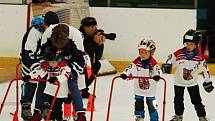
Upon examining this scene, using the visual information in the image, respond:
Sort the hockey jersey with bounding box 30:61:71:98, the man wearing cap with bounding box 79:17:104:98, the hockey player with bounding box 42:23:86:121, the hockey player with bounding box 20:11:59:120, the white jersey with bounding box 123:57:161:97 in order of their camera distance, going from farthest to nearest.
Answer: the man wearing cap with bounding box 79:17:104:98 < the hockey player with bounding box 20:11:59:120 < the white jersey with bounding box 123:57:161:97 < the hockey player with bounding box 42:23:86:121 < the hockey jersey with bounding box 30:61:71:98

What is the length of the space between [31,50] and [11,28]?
4.34m

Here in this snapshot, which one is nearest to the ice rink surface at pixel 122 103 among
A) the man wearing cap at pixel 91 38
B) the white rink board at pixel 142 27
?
the man wearing cap at pixel 91 38

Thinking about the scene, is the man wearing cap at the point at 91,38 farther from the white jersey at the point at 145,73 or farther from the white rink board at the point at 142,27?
the white rink board at the point at 142,27

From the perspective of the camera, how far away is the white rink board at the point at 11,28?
377 inches

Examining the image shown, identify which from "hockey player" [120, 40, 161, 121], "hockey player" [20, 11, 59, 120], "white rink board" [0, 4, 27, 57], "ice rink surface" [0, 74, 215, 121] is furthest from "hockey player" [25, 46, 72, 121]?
"white rink board" [0, 4, 27, 57]

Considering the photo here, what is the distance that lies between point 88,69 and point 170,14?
488 centimetres

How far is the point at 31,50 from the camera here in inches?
Result: 211

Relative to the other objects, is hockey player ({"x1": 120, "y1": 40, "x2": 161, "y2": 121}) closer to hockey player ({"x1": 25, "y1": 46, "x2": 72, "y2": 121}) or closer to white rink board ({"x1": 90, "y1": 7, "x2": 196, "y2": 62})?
hockey player ({"x1": 25, "y1": 46, "x2": 72, "y2": 121})

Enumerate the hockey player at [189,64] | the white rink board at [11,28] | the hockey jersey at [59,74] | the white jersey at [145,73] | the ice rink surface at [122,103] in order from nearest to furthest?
the hockey jersey at [59,74] < the white jersey at [145,73] < the hockey player at [189,64] < the ice rink surface at [122,103] < the white rink board at [11,28]

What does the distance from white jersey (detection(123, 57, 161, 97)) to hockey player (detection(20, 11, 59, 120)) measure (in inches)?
31.6

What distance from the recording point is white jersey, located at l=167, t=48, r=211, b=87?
521 cm

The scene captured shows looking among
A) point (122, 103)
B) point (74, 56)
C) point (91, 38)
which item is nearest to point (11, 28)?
point (122, 103)

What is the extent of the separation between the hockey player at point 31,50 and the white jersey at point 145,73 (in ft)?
2.64

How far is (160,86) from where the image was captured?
8102mm
